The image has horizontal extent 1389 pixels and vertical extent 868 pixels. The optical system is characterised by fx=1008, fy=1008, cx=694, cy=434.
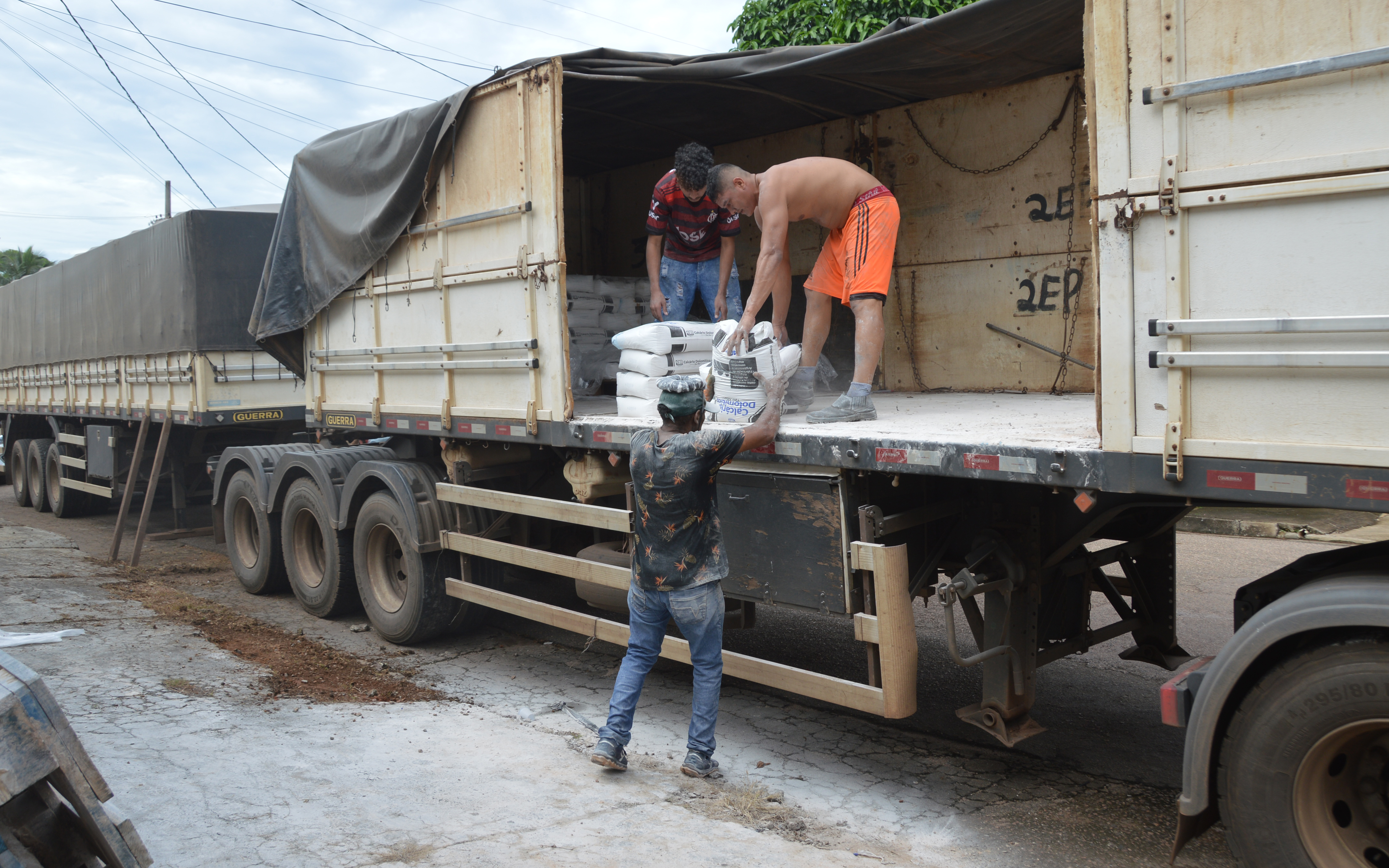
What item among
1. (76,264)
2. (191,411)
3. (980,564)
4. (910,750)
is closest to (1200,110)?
(980,564)

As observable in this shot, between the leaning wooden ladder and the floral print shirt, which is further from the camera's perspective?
the floral print shirt

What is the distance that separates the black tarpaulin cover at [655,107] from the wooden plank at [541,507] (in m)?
1.63

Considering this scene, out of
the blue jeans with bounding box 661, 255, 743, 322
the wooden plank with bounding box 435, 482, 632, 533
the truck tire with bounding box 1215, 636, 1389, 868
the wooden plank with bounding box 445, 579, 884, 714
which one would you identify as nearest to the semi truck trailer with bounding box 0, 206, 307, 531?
the wooden plank with bounding box 435, 482, 632, 533

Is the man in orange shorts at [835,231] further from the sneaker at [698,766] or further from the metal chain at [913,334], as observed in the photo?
the metal chain at [913,334]

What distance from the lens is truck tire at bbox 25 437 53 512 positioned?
1328 centimetres

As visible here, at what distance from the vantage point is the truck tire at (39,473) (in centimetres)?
1328

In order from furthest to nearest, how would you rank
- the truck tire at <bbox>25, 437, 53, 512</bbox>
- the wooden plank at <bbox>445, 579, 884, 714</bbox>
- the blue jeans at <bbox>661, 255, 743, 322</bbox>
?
the truck tire at <bbox>25, 437, 53, 512</bbox> < the blue jeans at <bbox>661, 255, 743, 322</bbox> < the wooden plank at <bbox>445, 579, 884, 714</bbox>

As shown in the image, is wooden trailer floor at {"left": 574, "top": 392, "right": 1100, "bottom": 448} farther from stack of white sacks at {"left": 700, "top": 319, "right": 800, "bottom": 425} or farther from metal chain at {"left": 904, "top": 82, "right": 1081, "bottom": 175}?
metal chain at {"left": 904, "top": 82, "right": 1081, "bottom": 175}

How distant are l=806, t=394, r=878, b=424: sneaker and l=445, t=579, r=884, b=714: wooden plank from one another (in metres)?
1.07

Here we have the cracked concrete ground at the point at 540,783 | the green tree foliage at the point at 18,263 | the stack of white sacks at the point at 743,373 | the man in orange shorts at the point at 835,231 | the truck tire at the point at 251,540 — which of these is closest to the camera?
the cracked concrete ground at the point at 540,783

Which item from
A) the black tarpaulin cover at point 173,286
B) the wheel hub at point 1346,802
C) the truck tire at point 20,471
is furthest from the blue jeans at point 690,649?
the truck tire at point 20,471

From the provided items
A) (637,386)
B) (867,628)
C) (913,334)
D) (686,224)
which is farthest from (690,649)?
(913,334)

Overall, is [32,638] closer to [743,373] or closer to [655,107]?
[743,373]

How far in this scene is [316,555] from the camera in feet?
23.8
